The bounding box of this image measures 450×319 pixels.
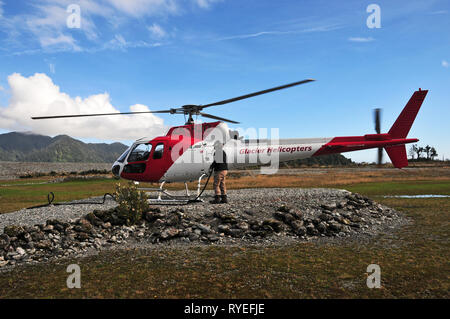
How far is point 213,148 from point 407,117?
10.1 metres

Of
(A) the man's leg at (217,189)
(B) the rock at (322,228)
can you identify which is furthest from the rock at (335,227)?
(A) the man's leg at (217,189)

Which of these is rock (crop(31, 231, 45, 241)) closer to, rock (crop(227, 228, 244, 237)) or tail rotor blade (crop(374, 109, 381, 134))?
rock (crop(227, 228, 244, 237))

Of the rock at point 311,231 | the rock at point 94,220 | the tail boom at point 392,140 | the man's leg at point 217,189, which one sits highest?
the tail boom at point 392,140

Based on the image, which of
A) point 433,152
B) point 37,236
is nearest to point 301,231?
point 37,236

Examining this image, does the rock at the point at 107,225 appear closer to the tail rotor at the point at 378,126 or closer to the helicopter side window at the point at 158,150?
the helicopter side window at the point at 158,150

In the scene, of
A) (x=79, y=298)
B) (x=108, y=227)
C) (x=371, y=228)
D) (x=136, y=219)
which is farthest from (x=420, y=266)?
(x=108, y=227)

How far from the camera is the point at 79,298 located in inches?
207

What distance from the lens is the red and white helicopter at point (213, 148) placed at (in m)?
14.0

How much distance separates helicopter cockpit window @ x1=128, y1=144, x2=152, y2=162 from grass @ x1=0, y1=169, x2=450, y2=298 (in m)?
6.66

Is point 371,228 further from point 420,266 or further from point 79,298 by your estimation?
point 79,298

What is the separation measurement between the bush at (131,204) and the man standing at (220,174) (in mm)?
3440

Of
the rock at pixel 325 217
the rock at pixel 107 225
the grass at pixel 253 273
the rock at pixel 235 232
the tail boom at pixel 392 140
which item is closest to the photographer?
the grass at pixel 253 273

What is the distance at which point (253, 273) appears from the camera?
20.4 ft
